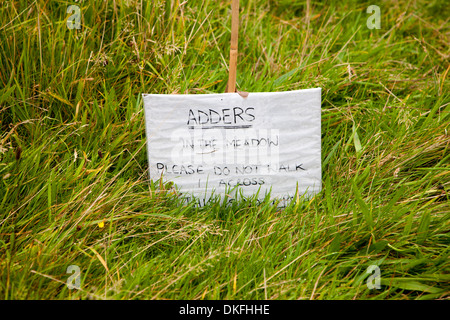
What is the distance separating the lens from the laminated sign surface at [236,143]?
1.87 m

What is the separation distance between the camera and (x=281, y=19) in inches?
109

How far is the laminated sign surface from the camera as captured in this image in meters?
1.87

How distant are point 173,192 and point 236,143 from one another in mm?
328

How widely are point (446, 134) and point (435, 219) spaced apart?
507 mm

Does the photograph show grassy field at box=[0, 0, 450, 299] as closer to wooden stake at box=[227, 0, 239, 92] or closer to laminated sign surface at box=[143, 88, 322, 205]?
laminated sign surface at box=[143, 88, 322, 205]

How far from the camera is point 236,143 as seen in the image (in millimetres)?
1916

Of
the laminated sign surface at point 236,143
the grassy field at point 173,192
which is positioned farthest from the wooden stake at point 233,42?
the grassy field at point 173,192

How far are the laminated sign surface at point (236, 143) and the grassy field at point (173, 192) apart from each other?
9 cm

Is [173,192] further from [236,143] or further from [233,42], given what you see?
[233,42]

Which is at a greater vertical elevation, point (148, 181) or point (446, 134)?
point (446, 134)

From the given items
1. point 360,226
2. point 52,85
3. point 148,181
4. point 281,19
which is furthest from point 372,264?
point 281,19

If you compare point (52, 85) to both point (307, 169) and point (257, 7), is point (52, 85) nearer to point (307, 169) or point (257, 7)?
point (307, 169)

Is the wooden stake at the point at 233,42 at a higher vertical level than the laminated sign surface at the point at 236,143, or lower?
higher

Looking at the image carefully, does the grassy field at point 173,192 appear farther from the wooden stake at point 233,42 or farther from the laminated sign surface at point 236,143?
the wooden stake at point 233,42
